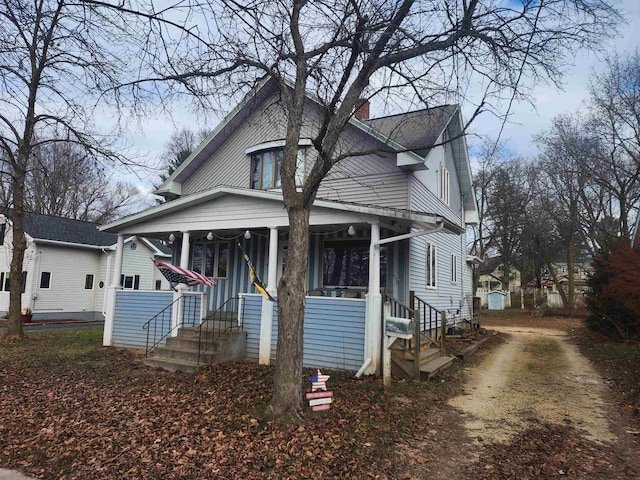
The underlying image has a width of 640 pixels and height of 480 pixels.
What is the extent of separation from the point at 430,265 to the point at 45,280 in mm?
19200

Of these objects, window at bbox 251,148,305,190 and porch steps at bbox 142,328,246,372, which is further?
window at bbox 251,148,305,190

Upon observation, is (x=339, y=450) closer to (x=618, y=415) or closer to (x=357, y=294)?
(x=618, y=415)

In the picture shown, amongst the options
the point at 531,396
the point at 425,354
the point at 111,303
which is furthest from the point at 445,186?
the point at 111,303

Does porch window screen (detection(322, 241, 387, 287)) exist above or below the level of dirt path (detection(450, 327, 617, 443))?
above

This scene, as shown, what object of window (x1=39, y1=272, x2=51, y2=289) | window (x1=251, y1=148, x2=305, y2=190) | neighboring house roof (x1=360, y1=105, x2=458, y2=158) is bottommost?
window (x1=39, y1=272, x2=51, y2=289)

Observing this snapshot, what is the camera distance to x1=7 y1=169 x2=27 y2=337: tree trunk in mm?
12628

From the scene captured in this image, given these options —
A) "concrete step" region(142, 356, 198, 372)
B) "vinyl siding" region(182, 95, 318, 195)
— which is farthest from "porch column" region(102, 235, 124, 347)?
"vinyl siding" region(182, 95, 318, 195)

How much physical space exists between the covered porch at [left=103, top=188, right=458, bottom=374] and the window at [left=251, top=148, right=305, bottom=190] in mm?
1617

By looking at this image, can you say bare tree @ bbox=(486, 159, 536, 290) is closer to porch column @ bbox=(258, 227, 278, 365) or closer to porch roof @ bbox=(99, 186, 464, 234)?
porch roof @ bbox=(99, 186, 464, 234)

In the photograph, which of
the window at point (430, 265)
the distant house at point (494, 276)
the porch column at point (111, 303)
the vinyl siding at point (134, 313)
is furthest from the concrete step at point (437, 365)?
the distant house at point (494, 276)

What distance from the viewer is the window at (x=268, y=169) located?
1214 centimetres

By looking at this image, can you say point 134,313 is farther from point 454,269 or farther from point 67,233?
point 67,233

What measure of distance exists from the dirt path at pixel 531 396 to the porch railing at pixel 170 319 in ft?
21.7

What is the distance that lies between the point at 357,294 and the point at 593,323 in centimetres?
1009
